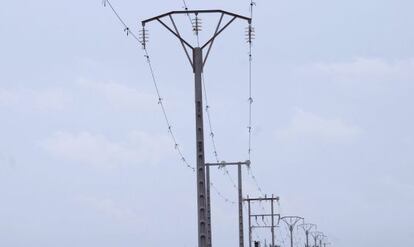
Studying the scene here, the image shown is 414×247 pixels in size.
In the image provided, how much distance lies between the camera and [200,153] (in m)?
35.8

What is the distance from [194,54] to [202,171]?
4.33 meters

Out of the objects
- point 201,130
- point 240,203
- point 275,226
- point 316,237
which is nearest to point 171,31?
point 201,130

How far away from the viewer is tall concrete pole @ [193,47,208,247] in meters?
34.8

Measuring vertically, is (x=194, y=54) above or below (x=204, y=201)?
above

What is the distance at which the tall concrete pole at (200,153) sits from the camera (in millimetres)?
34750

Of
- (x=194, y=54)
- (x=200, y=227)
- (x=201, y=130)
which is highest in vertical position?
(x=194, y=54)

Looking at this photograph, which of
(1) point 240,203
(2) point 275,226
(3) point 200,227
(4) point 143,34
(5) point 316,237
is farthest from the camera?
(5) point 316,237

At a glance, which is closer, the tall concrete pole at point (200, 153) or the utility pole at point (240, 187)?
the tall concrete pole at point (200, 153)

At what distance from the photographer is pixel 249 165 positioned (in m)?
72.2

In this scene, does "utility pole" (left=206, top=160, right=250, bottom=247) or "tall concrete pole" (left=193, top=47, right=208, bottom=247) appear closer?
"tall concrete pole" (left=193, top=47, right=208, bottom=247)

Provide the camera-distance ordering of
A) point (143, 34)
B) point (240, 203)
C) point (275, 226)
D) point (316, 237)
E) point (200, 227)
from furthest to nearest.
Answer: point (316, 237) → point (275, 226) → point (240, 203) → point (143, 34) → point (200, 227)

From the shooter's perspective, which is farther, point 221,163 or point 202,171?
point 221,163

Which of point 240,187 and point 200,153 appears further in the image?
point 240,187

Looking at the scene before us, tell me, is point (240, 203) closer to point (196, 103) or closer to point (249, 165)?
point (249, 165)
